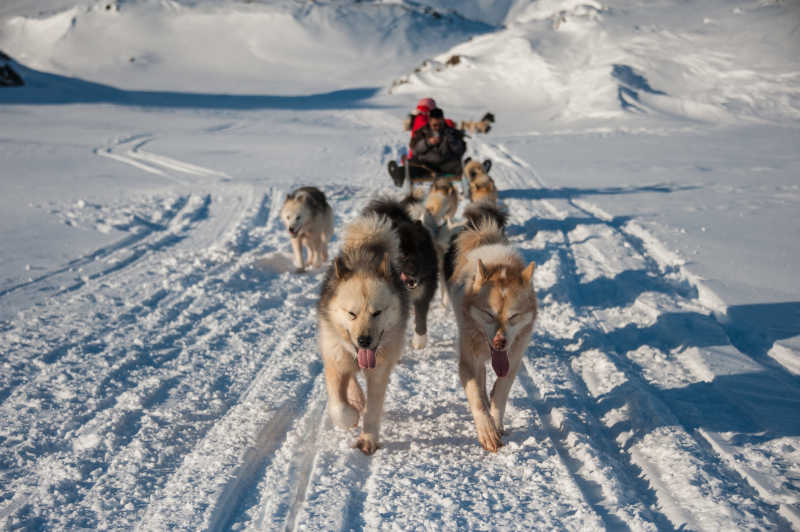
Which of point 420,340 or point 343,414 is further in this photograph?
point 420,340

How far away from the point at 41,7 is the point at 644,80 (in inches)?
2430

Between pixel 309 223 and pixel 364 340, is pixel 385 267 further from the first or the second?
pixel 309 223

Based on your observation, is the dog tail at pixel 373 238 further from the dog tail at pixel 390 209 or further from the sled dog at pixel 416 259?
the dog tail at pixel 390 209

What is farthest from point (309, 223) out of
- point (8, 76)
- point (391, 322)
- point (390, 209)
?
point (8, 76)

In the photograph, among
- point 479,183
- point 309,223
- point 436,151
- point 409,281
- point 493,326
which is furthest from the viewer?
point 436,151

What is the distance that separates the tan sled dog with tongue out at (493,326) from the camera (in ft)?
7.97

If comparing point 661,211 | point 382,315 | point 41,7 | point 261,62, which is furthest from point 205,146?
point 41,7

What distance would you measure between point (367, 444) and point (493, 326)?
827 millimetres

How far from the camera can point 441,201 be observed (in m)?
5.98

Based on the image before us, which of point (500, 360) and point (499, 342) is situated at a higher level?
point (499, 342)

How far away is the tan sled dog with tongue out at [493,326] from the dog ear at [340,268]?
610mm

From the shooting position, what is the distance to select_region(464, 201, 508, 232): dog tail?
348cm

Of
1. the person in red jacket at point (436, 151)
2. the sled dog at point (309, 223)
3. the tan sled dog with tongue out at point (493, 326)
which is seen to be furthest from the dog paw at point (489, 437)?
the person in red jacket at point (436, 151)

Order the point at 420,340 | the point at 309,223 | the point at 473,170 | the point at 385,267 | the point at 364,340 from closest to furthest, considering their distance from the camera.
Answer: the point at 364,340, the point at 385,267, the point at 420,340, the point at 309,223, the point at 473,170
